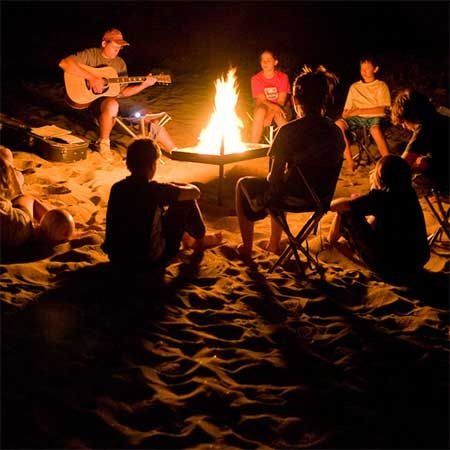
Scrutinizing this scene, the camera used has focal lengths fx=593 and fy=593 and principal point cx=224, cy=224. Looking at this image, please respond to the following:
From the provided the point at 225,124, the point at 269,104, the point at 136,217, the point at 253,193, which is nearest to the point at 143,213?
the point at 136,217

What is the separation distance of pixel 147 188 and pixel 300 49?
36.3ft

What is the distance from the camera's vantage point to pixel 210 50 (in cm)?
1477

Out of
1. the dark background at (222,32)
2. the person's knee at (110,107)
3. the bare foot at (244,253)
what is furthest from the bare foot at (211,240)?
the dark background at (222,32)

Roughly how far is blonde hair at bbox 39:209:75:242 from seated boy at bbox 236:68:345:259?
1.47 meters

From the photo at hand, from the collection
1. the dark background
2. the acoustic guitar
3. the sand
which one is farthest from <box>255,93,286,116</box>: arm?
the dark background

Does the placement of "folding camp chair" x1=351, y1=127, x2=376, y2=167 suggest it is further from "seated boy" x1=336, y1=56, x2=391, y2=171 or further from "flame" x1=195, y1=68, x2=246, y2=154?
"flame" x1=195, y1=68, x2=246, y2=154

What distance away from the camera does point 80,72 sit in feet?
24.1

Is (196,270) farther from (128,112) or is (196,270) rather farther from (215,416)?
(128,112)

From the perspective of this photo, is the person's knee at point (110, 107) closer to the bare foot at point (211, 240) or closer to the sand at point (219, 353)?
the sand at point (219, 353)

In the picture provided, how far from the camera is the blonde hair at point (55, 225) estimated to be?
466 cm

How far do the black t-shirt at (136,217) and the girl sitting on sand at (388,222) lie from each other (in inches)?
49.8

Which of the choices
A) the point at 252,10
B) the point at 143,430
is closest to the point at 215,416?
the point at 143,430

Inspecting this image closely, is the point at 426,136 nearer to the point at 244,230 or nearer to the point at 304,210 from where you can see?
the point at 304,210

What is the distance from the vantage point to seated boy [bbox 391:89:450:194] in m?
4.65
